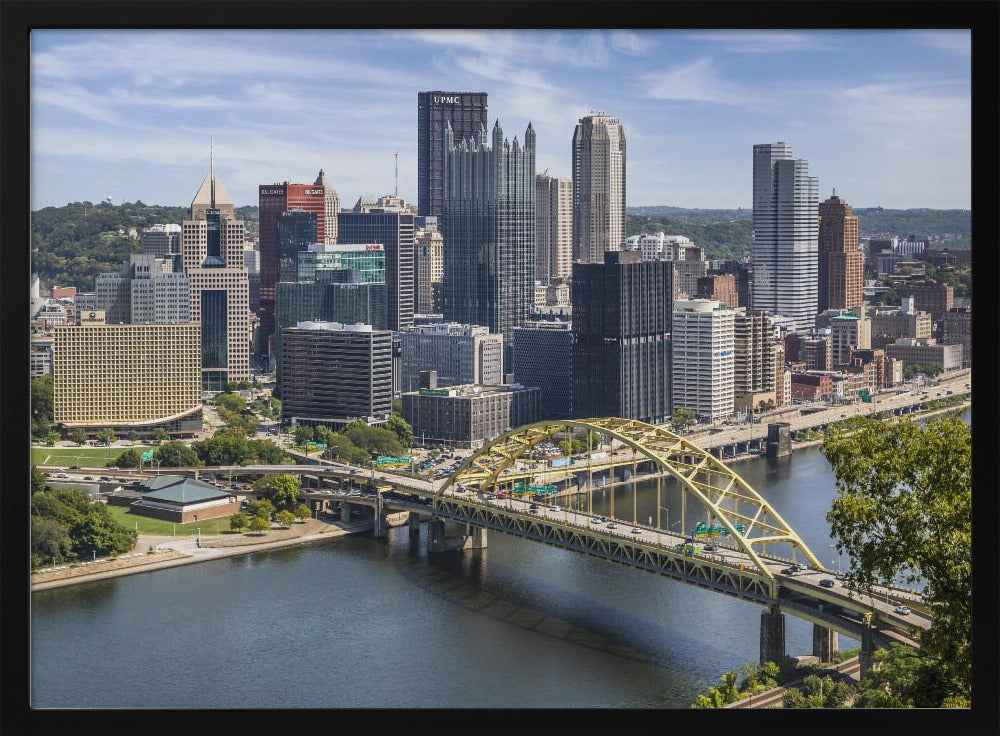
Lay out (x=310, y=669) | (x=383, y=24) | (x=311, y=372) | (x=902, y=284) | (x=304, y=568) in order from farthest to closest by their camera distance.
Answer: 1. (x=902, y=284)
2. (x=311, y=372)
3. (x=304, y=568)
4. (x=310, y=669)
5. (x=383, y=24)

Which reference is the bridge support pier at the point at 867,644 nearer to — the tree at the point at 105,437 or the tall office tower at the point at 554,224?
the tree at the point at 105,437

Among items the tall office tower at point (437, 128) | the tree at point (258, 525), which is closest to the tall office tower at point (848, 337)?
the tall office tower at point (437, 128)

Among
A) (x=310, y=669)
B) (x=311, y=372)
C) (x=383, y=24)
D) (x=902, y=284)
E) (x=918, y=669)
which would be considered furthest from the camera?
(x=902, y=284)

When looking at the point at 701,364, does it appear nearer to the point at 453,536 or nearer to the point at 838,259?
the point at 838,259

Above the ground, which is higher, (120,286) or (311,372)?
(120,286)
